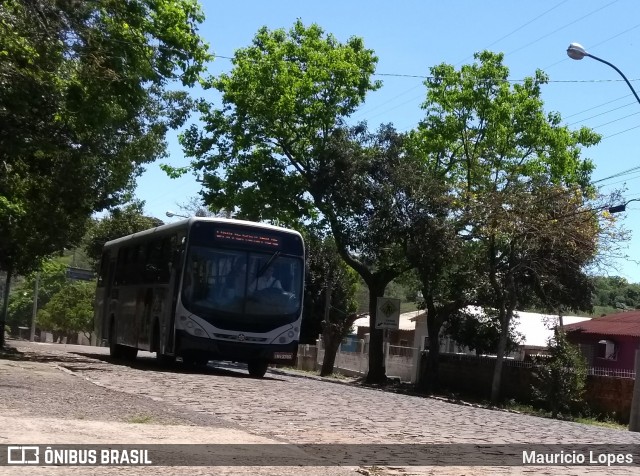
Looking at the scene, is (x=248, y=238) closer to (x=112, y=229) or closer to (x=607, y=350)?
(x=607, y=350)

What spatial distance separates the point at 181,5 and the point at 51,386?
12.3m

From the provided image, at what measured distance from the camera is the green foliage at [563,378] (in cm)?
2983

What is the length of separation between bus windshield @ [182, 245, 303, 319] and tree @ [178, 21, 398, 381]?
12416 millimetres

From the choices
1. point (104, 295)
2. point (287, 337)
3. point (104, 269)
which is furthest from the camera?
point (104, 269)

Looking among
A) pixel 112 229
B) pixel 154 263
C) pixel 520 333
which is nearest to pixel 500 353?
pixel 520 333

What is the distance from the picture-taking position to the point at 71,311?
84688 millimetres

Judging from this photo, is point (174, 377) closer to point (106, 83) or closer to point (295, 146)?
point (106, 83)

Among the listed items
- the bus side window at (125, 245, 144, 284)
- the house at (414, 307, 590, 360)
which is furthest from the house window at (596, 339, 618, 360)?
the bus side window at (125, 245, 144, 284)

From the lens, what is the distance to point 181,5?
80.0 feet

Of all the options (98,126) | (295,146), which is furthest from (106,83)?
(295,146)

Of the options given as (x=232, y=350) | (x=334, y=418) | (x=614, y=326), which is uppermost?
(x=614, y=326)

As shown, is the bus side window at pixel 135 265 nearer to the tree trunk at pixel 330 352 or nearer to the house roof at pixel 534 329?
the tree trunk at pixel 330 352

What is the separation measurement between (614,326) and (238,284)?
83.4 ft

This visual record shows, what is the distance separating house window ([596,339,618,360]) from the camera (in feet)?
141
